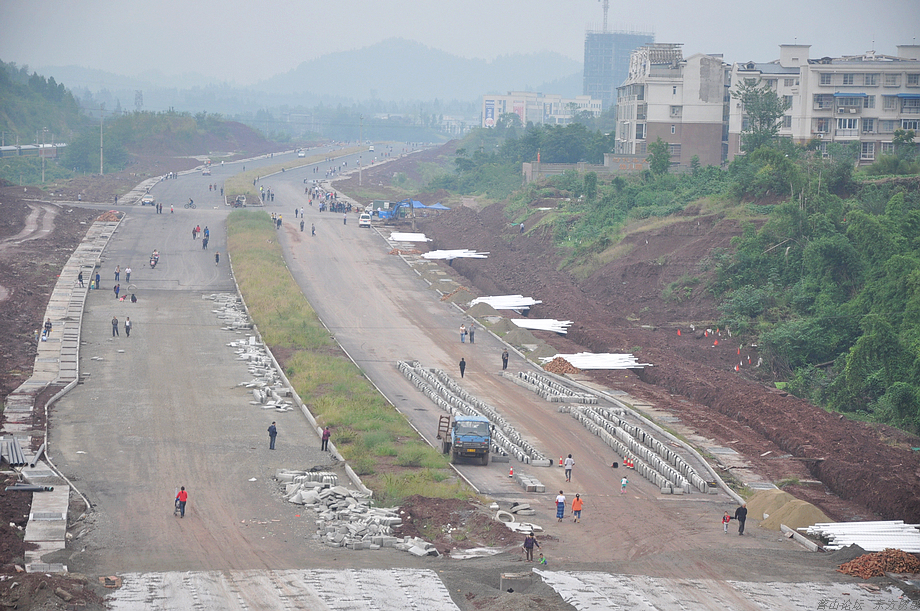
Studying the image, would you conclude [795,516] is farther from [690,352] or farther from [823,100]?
[823,100]

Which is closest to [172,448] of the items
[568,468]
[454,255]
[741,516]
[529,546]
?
[568,468]

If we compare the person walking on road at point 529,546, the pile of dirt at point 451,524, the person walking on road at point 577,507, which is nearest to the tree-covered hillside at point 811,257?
the person walking on road at point 577,507

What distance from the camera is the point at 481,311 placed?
208 ft

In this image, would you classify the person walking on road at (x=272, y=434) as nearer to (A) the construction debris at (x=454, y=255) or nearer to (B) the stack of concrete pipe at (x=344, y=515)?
(B) the stack of concrete pipe at (x=344, y=515)

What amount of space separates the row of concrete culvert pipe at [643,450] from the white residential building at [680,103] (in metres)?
68.6

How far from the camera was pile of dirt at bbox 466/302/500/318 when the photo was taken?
6297 cm

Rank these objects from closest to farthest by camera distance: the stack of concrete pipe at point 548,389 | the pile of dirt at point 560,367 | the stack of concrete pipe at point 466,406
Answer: the stack of concrete pipe at point 466,406 < the stack of concrete pipe at point 548,389 < the pile of dirt at point 560,367

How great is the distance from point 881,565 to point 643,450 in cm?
1176

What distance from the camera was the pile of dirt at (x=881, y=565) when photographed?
26062mm

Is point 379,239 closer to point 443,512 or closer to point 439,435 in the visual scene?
point 439,435

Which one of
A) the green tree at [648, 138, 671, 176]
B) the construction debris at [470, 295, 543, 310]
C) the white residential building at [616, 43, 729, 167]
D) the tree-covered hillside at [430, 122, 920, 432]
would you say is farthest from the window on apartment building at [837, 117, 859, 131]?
the construction debris at [470, 295, 543, 310]

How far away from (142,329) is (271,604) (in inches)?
1416

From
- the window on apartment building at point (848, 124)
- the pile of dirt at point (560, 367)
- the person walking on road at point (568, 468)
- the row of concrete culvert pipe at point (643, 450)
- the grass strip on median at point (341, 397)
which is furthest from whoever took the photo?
the window on apartment building at point (848, 124)

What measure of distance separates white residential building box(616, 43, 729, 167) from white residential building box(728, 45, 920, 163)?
1051 cm
